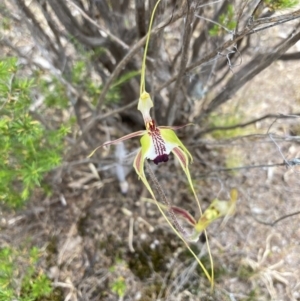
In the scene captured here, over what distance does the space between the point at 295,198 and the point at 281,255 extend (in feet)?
0.79

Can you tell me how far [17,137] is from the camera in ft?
3.30

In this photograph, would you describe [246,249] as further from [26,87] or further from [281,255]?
[26,87]

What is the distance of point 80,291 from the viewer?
1308mm

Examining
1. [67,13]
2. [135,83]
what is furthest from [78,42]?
[135,83]

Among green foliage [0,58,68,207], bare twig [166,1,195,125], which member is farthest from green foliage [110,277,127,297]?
bare twig [166,1,195,125]

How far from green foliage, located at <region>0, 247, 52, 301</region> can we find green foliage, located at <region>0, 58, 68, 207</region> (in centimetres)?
16

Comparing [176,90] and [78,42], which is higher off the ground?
[78,42]

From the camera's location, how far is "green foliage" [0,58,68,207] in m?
0.97

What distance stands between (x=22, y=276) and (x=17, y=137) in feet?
1.47

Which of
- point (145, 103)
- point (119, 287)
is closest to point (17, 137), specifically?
point (145, 103)

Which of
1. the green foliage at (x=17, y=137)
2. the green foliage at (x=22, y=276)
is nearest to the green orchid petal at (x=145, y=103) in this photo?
the green foliage at (x=17, y=137)

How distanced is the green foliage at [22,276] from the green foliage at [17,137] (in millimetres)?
158

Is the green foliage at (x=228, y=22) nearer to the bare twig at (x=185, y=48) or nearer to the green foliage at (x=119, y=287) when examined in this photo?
the bare twig at (x=185, y=48)

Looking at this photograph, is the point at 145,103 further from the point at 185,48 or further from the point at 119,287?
the point at 119,287
